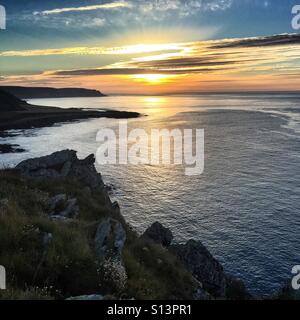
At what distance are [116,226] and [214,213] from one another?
33058 millimetres

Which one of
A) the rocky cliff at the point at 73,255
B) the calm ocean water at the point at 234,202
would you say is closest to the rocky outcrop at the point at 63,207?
the rocky cliff at the point at 73,255

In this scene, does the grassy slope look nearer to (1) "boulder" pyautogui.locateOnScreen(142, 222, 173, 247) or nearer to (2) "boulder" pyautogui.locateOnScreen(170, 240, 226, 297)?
(2) "boulder" pyautogui.locateOnScreen(170, 240, 226, 297)

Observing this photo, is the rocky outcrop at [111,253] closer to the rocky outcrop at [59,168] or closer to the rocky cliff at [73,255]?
the rocky cliff at [73,255]

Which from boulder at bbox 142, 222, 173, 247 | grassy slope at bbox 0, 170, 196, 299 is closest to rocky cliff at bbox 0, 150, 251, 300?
grassy slope at bbox 0, 170, 196, 299

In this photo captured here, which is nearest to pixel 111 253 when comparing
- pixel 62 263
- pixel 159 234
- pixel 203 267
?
pixel 62 263

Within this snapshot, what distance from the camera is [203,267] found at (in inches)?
1008

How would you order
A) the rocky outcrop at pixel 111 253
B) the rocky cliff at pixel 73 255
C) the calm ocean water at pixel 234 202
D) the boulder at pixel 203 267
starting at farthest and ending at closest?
1. the calm ocean water at pixel 234 202
2. the boulder at pixel 203 267
3. the rocky outcrop at pixel 111 253
4. the rocky cliff at pixel 73 255

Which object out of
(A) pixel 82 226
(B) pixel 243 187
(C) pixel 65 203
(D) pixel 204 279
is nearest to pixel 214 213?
(B) pixel 243 187

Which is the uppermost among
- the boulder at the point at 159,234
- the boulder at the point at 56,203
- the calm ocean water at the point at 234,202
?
the boulder at the point at 56,203

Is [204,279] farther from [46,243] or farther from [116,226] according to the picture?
[46,243]

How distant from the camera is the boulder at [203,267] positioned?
24.7m

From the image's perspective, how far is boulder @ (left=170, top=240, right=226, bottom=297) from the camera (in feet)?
81.0

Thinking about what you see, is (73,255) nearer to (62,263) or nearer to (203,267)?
(62,263)

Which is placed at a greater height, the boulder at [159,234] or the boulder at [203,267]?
the boulder at [159,234]
